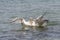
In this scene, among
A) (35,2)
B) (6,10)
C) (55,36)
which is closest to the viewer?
(55,36)

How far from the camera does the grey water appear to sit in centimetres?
1681

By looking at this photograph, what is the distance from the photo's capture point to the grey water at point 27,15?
1681cm

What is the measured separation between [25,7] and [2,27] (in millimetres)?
7181

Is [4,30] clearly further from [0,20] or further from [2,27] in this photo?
[0,20]

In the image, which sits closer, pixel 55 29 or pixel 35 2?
pixel 55 29

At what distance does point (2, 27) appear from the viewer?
61.9 feet

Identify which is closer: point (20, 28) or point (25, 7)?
point (20, 28)

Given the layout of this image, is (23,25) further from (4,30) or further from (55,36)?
(55,36)

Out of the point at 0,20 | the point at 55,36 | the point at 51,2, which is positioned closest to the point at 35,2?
the point at 51,2

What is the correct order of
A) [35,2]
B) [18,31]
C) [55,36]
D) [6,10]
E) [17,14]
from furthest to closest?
1. [35,2]
2. [6,10]
3. [17,14]
4. [18,31]
5. [55,36]

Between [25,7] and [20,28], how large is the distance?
703 centimetres

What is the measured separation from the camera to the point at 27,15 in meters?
22.3

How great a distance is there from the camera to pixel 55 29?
60.1 feet

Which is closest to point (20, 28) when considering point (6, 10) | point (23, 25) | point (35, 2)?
point (23, 25)
